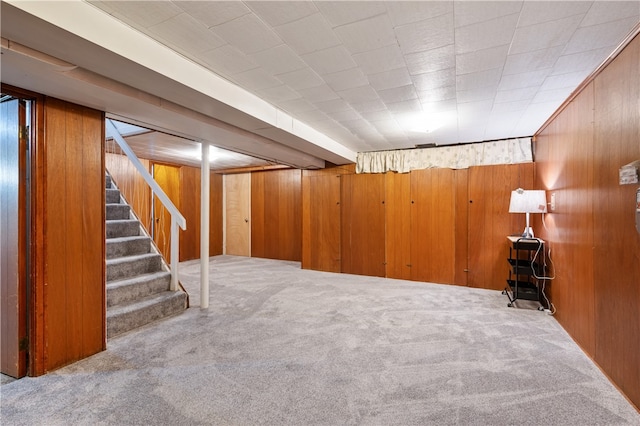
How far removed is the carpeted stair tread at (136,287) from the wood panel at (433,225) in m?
3.82

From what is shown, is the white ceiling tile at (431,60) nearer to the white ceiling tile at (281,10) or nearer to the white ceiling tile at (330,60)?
the white ceiling tile at (330,60)

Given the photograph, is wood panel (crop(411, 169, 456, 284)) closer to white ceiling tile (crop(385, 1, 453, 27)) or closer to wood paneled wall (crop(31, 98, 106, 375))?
white ceiling tile (crop(385, 1, 453, 27))

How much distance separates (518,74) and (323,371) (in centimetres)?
279

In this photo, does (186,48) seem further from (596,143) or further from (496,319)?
(496,319)

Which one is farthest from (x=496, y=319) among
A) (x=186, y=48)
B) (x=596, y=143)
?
(x=186, y=48)

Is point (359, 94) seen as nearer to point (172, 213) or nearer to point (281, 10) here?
point (281, 10)

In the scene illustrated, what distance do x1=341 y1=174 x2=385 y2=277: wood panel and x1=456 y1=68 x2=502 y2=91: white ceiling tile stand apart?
9.27ft

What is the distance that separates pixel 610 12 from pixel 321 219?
15.7 ft

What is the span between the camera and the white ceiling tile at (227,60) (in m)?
2.02

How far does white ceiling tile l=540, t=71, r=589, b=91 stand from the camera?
2399 millimetres

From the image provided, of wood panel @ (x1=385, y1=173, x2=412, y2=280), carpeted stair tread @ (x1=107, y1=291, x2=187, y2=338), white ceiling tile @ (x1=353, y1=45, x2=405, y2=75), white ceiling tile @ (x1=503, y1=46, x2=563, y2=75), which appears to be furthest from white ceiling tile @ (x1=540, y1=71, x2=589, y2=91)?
carpeted stair tread @ (x1=107, y1=291, x2=187, y2=338)

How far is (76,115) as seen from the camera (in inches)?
92.7

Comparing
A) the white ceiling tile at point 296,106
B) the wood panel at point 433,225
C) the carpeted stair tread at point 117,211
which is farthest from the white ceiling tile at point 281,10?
the wood panel at point 433,225

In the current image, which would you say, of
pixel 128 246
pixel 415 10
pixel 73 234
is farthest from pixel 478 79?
pixel 128 246
